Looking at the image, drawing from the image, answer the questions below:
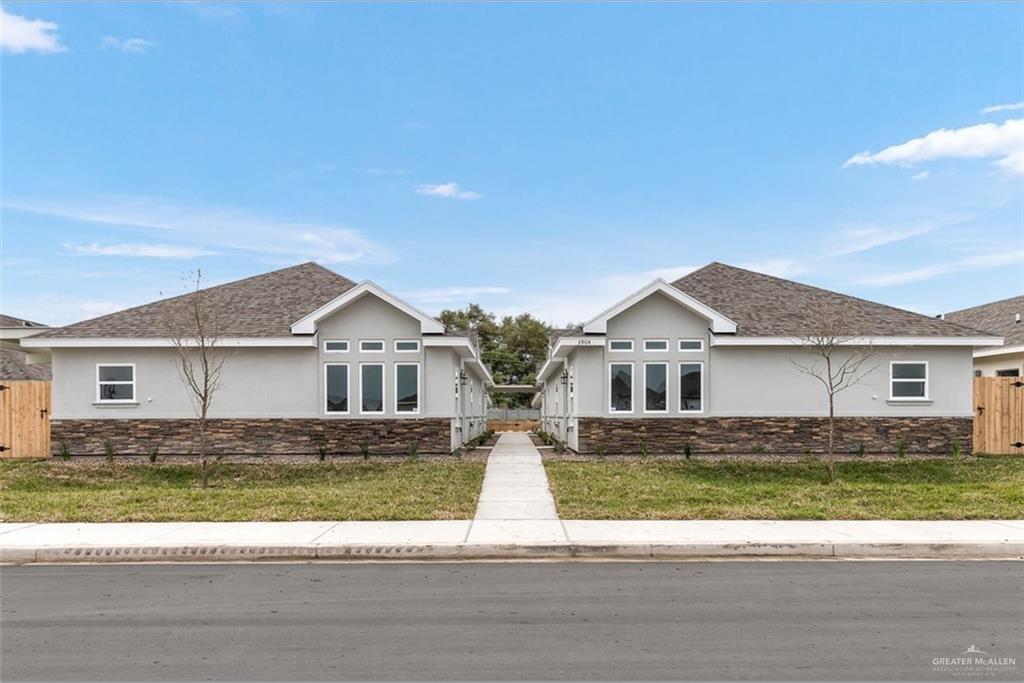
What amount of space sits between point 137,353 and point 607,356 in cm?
1324

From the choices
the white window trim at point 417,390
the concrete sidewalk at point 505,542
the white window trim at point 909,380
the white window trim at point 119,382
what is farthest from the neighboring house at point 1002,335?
the white window trim at point 119,382

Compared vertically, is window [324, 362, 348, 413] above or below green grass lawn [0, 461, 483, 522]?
above

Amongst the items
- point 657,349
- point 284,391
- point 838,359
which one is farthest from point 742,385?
point 284,391

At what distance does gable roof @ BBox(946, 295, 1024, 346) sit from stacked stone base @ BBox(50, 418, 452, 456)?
19.2 meters

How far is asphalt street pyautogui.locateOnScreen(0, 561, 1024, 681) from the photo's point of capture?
5.28 metres

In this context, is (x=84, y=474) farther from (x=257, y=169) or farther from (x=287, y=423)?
(x=257, y=169)

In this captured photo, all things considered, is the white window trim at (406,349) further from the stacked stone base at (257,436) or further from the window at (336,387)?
the stacked stone base at (257,436)

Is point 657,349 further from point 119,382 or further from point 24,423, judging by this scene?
point 24,423

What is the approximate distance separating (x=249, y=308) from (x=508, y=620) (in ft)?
58.2

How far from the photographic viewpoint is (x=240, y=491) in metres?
13.7

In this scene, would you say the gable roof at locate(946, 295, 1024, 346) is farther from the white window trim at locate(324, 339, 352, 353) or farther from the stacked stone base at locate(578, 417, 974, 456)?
the white window trim at locate(324, 339, 352, 353)

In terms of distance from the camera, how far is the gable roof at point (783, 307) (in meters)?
20.4

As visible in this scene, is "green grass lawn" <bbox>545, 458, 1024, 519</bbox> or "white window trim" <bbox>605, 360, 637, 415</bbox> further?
"white window trim" <bbox>605, 360, 637, 415</bbox>

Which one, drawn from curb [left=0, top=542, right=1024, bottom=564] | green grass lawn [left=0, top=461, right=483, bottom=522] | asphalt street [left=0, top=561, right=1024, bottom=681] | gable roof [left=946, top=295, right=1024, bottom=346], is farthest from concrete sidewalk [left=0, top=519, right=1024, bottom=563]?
gable roof [left=946, top=295, right=1024, bottom=346]
